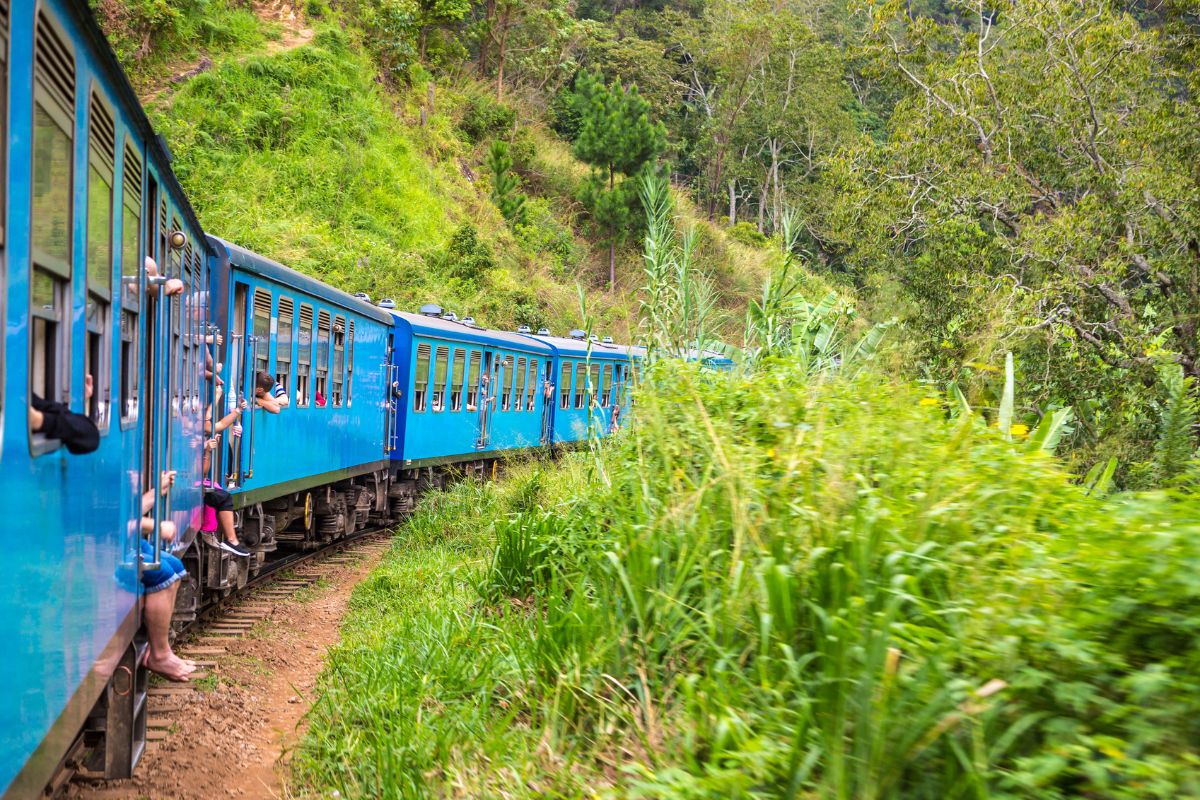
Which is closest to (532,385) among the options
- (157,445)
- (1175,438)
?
(1175,438)

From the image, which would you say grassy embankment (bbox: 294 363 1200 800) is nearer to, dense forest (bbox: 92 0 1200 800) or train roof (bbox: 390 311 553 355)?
dense forest (bbox: 92 0 1200 800)

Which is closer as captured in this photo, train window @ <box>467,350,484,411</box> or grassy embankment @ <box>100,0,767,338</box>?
train window @ <box>467,350,484,411</box>

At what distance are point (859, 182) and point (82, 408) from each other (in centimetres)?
1572

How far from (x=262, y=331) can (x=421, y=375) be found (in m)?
6.16

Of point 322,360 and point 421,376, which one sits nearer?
point 322,360

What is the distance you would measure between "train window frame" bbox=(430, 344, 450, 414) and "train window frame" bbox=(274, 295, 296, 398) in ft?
18.3

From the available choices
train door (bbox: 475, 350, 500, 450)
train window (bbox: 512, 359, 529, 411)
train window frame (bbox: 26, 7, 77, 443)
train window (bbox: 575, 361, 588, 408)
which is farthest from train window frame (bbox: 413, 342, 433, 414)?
train window frame (bbox: 26, 7, 77, 443)

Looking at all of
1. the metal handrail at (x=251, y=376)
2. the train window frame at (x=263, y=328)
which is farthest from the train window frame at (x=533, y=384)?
the metal handrail at (x=251, y=376)

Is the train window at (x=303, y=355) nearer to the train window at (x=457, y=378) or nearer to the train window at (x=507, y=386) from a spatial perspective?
the train window at (x=457, y=378)

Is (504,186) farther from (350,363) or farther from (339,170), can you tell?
(350,363)

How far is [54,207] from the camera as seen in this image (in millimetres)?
3275

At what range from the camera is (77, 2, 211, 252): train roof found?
A: 3.79m

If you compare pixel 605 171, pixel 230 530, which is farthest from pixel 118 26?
pixel 230 530

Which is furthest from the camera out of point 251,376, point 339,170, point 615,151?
point 615,151
